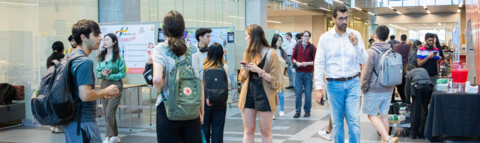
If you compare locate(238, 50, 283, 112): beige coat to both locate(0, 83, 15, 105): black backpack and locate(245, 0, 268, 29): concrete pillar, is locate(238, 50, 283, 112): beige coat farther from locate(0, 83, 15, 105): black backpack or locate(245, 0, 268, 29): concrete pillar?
locate(245, 0, 268, 29): concrete pillar

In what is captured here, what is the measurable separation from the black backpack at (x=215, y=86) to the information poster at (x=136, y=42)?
3262mm

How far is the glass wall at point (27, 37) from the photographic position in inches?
291

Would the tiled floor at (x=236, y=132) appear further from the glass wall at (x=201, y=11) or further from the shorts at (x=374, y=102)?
the glass wall at (x=201, y=11)

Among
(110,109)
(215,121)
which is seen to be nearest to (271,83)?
(215,121)

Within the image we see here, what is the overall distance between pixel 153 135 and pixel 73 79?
366cm

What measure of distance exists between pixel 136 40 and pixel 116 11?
4.74 feet

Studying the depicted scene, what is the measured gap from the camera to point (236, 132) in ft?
21.0

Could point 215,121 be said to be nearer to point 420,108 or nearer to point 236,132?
point 236,132

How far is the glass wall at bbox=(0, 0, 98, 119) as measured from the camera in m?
7.38

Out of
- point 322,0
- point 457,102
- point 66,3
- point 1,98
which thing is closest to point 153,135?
point 1,98

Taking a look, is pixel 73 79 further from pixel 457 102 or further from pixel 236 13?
pixel 236 13

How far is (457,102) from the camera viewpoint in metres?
5.47

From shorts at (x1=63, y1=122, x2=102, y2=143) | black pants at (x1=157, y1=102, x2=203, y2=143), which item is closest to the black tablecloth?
black pants at (x1=157, y1=102, x2=203, y2=143)

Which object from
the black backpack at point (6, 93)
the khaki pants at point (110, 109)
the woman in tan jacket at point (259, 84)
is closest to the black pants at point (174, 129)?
the woman in tan jacket at point (259, 84)
